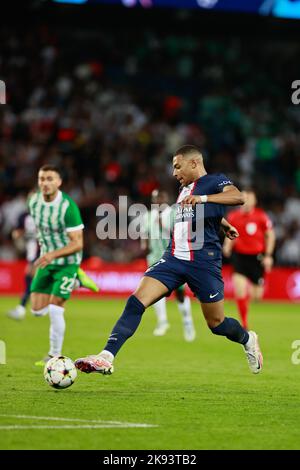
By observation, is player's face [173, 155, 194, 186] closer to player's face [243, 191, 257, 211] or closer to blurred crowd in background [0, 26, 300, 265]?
player's face [243, 191, 257, 211]

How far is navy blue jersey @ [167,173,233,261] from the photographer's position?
31.8 ft

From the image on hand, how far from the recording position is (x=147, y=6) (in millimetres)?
20188

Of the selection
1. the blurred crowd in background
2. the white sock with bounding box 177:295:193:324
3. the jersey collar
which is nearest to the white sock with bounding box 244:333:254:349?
the jersey collar

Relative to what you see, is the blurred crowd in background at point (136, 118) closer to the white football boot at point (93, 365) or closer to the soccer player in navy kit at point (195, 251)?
the soccer player in navy kit at point (195, 251)

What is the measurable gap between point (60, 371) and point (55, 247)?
2.82m

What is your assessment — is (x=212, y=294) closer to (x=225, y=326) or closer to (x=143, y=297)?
(x=225, y=326)

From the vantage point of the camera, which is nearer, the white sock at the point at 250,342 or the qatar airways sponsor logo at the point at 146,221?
the qatar airways sponsor logo at the point at 146,221

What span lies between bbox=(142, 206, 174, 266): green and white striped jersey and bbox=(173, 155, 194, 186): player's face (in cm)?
666

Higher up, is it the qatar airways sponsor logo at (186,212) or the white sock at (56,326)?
the qatar airways sponsor logo at (186,212)

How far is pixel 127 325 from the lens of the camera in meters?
9.35

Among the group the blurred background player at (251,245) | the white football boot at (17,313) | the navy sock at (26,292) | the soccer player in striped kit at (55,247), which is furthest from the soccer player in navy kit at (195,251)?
the navy sock at (26,292)

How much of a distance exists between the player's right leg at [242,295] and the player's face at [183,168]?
7.05 metres

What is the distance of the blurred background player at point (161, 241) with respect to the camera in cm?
1611
